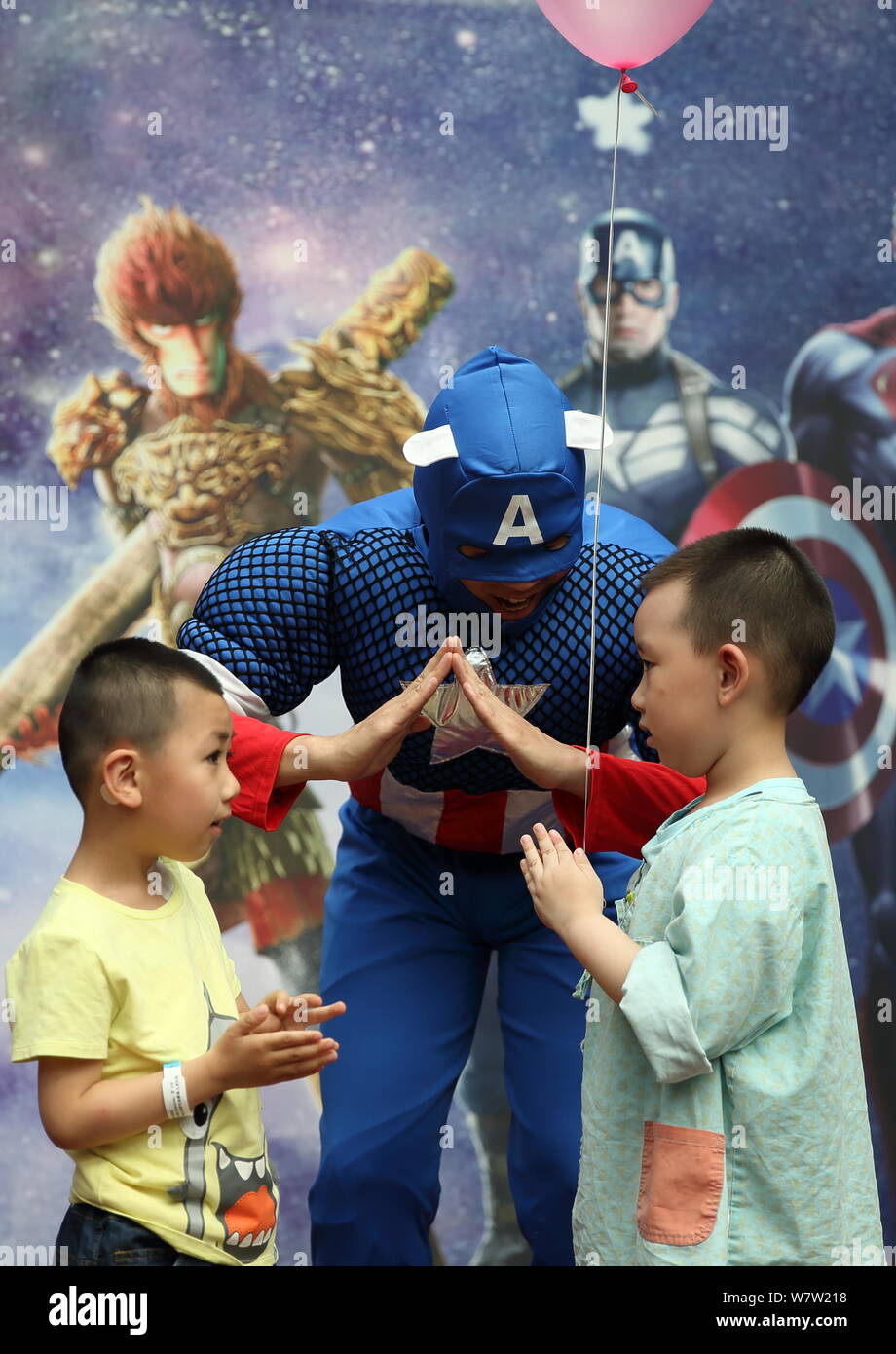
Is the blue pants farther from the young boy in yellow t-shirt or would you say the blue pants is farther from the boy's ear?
the boy's ear

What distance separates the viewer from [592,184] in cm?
276

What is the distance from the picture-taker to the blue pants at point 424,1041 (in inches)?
77.0

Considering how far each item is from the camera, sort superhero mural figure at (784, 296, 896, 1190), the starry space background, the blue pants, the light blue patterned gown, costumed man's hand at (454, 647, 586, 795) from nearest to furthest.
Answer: the light blue patterned gown
costumed man's hand at (454, 647, 586, 795)
the blue pants
the starry space background
superhero mural figure at (784, 296, 896, 1190)

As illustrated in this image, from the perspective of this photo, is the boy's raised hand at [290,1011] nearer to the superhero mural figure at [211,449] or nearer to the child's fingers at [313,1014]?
the child's fingers at [313,1014]

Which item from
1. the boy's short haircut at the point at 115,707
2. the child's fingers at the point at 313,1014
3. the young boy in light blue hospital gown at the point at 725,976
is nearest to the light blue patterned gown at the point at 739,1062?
the young boy in light blue hospital gown at the point at 725,976

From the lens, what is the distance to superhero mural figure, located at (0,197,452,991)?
2719 mm

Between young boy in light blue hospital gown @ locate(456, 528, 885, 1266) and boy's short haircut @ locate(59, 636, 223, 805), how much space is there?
0.37 meters

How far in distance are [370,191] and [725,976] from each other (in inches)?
72.0

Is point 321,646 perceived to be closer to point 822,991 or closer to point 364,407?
point 822,991

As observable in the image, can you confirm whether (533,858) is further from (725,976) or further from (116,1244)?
(116,1244)

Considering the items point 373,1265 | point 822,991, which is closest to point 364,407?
point 373,1265

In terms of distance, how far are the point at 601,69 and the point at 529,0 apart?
0.17 metres

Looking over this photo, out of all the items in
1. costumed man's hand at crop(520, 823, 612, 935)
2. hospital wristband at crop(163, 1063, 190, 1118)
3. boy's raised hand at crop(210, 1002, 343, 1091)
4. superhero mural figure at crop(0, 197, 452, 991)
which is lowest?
hospital wristband at crop(163, 1063, 190, 1118)

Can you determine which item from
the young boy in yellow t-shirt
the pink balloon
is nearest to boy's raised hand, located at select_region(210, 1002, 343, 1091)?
the young boy in yellow t-shirt
